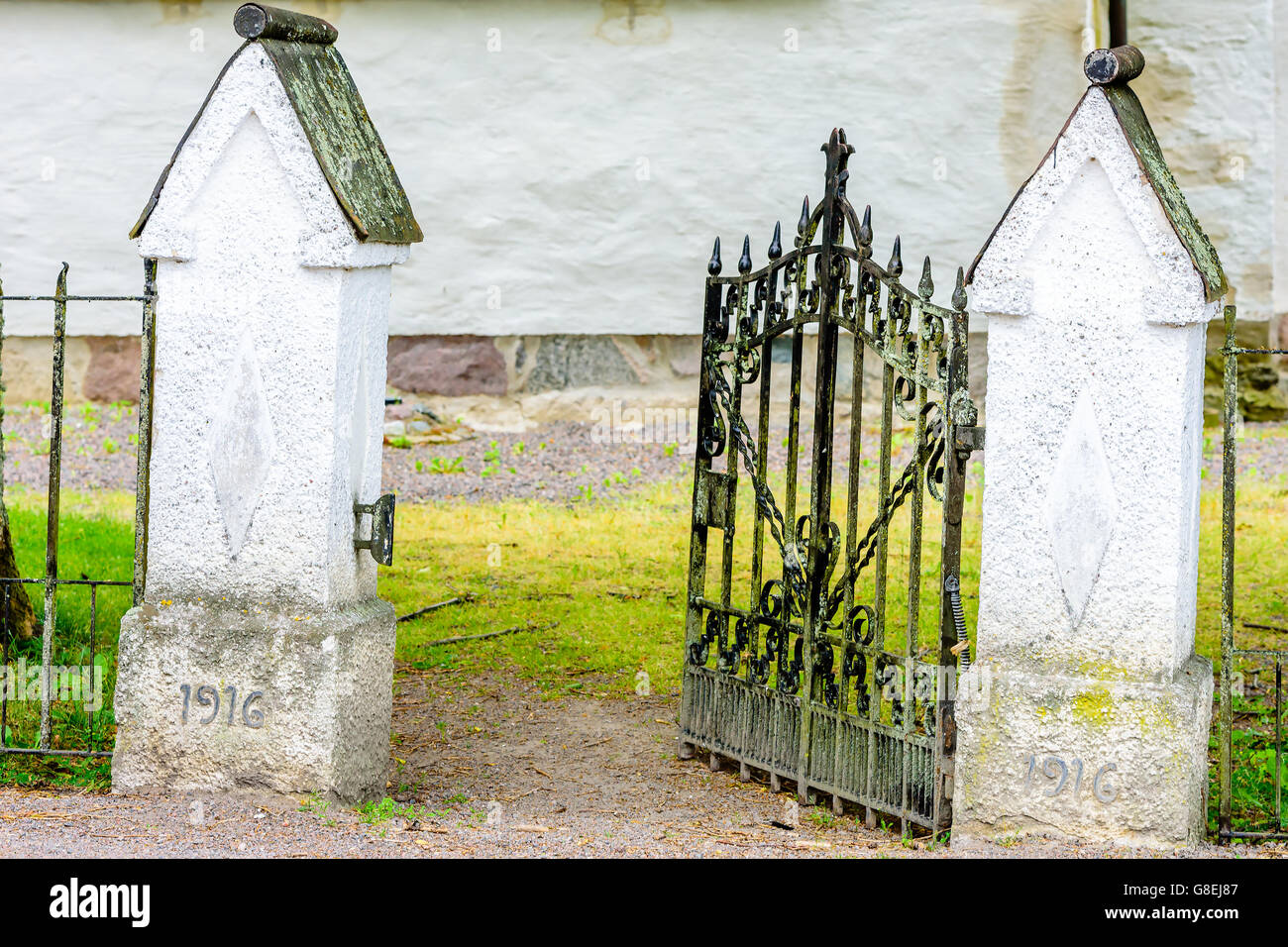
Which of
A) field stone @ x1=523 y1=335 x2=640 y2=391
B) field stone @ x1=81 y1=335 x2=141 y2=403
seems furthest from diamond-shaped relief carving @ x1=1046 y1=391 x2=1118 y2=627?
field stone @ x1=81 y1=335 x2=141 y2=403

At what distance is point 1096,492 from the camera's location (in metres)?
4.59

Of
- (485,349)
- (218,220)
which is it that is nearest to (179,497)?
(218,220)

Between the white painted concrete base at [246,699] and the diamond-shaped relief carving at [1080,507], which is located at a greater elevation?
the diamond-shaped relief carving at [1080,507]

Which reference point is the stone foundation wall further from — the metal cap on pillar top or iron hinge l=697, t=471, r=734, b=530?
the metal cap on pillar top

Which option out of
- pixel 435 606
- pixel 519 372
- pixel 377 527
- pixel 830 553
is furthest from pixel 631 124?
pixel 377 527

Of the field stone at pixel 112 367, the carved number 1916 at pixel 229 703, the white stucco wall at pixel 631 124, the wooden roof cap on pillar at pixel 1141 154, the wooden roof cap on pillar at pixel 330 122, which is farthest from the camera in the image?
the field stone at pixel 112 367

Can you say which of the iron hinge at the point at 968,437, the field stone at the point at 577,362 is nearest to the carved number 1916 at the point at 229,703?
the iron hinge at the point at 968,437

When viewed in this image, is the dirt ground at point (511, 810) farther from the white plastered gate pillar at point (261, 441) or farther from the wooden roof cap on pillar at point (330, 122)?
the wooden roof cap on pillar at point (330, 122)

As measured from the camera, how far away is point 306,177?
481 cm

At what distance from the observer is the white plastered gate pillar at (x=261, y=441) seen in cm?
484

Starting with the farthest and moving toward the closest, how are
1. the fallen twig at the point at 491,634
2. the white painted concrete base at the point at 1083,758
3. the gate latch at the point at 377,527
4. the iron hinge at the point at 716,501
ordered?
the fallen twig at the point at 491,634 < the iron hinge at the point at 716,501 < the gate latch at the point at 377,527 < the white painted concrete base at the point at 1083,758

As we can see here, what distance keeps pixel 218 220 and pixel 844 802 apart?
9.17 feet

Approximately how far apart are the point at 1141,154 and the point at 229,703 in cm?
310

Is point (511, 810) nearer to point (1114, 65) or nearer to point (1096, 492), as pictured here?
point (1096, 492)
